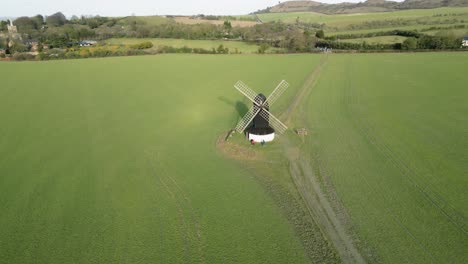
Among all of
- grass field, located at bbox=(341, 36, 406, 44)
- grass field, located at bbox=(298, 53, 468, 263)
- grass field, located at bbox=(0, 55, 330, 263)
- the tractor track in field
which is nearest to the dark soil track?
grass field, located at bbox=(298, 53, 468, 263)

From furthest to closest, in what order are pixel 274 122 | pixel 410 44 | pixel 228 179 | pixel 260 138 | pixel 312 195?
pixel 410 44 < pixel 274 122 < pixel 260 138 < pixel 228 179 < pixel 312 195

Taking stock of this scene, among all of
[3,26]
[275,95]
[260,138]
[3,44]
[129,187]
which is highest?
[3,26]

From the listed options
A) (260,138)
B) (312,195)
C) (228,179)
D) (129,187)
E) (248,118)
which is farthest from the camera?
(248,118)

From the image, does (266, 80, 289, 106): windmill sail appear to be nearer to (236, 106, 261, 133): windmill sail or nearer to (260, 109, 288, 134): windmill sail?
(260, 109, 288, 134): windmill sail

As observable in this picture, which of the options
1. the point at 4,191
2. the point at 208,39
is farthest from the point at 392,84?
the point at 208,39

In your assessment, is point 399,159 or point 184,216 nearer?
point 184,216

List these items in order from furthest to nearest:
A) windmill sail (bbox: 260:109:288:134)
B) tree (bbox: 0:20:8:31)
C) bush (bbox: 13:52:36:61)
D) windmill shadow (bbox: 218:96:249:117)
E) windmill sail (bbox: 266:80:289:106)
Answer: tree (bbox: 0:20:8:31), bush (bbox: 13:52:36:61), windmill shadow (bbox: 218:96:249:117), windmill sail (bbox: 266:80:289:106), windmill sail (bbox: 260:109:288:134)

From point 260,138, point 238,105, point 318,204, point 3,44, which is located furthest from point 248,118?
point 3,44

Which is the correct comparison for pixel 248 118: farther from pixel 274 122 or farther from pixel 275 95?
pixel 275 95
